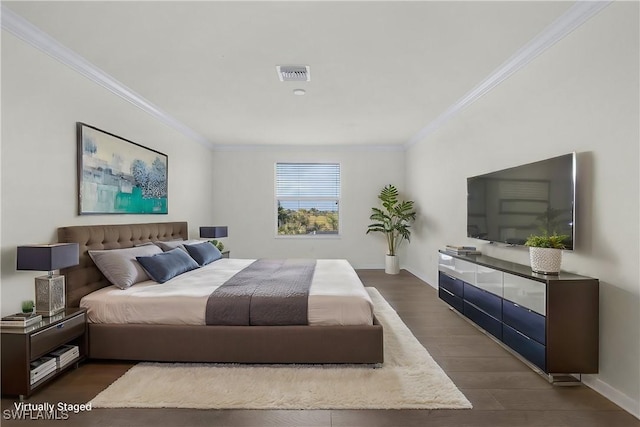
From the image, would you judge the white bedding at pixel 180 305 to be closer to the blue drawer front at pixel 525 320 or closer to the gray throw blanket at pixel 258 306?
the gray throw blanket at pixel 258 306

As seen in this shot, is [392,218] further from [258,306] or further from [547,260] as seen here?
[258,306]

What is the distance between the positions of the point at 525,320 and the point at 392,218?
435cm

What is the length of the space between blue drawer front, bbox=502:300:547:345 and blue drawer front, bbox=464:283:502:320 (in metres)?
0.09

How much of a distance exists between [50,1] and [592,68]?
3597 millimetres

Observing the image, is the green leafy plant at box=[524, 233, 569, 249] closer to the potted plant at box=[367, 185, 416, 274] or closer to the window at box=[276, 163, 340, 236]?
the potted plant at box=[367, 185, 416, 274]

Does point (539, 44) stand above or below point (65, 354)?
above

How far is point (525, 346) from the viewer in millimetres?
2545

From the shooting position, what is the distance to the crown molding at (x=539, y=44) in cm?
229

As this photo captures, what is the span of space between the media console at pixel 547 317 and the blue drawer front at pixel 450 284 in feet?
2.23

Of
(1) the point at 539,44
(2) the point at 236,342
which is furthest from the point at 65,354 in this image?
(1) the point at 539,44

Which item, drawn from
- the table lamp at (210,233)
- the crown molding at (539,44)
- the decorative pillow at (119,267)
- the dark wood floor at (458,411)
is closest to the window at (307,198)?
the table lamp at (210,233)

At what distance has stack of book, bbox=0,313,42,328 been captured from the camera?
219 cm

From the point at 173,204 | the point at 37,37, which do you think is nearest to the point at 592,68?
the point at 37,37

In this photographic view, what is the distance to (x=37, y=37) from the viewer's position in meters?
2.56
